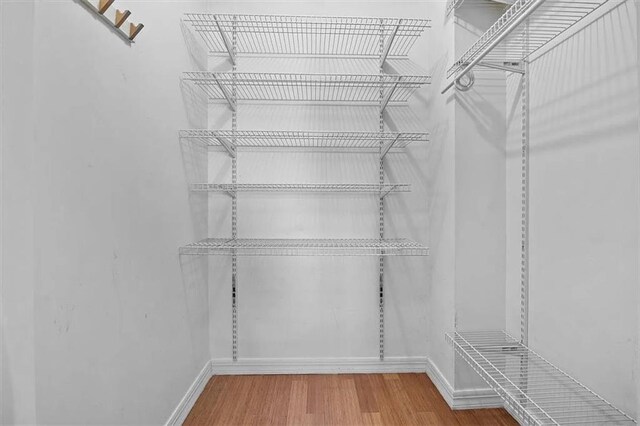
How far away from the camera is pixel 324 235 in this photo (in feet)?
6.53

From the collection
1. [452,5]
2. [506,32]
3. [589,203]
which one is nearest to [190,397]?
[589,203]

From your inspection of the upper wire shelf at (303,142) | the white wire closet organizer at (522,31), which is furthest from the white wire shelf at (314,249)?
the white wire closet organizer at (522,31)

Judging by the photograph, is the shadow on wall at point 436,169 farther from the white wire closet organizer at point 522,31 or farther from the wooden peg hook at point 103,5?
the wooden peg hook at point 103,5

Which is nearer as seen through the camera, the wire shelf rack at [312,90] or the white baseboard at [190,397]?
the white baseboard at [190,397]

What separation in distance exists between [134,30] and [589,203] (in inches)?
63.5

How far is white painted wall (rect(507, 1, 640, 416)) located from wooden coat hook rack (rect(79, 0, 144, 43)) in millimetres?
1401

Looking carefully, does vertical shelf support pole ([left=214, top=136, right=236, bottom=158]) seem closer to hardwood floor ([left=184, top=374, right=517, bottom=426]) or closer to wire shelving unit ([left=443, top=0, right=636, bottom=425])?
wire shelving unit ([left=443, top=0, right=636, bottom=425])

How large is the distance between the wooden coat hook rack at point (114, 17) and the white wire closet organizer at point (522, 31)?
1.18m

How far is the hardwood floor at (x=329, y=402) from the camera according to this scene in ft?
5.08

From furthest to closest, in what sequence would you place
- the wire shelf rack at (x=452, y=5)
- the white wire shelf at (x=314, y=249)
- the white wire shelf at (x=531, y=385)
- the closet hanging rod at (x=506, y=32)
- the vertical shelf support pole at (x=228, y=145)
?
1. the white wire shelf at (x=314, y=249)
2. the vertical shelf support pole at (x=228, y=145)
3. the wire shelf rack at (x=452, y=5)
4. the white wire shelf at (x=531, y=385)
5. the closet hanging rod at (x=506, y=32)

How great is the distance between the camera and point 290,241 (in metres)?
1.95

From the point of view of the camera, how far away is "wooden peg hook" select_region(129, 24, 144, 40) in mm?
1157

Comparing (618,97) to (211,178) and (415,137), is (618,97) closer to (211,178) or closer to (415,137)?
(415,137)

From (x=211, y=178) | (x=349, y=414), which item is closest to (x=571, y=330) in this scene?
(x=349, y=414)
